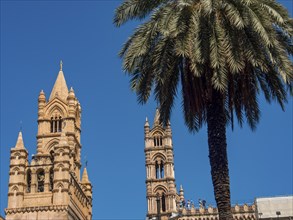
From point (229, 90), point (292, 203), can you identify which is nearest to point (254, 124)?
point (229, 90)

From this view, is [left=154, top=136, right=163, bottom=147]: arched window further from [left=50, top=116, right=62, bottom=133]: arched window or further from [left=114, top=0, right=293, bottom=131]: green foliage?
[left=114, top=0, right=293, bottom=131]: green foliage

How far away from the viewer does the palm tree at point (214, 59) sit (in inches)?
792

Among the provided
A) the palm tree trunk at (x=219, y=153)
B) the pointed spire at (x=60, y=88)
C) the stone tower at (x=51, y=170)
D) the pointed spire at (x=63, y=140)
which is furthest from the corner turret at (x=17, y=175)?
the palm tree trunk at (x=219, y=153)

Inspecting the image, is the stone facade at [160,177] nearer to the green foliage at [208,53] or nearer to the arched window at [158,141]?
the arched window at [158,141]

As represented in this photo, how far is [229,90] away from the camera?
70.4ft

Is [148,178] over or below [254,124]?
over

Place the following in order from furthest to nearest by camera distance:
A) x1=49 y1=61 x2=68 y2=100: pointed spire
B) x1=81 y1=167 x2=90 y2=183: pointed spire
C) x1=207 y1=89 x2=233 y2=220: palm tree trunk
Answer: x1=81 y1=167 x2=90 y2=183: pointed spire
x1=49 y1=61 x2=68 y2=100: pointed spire
x1=207 y1=89 x2=233 y2=220: palm tree trunk

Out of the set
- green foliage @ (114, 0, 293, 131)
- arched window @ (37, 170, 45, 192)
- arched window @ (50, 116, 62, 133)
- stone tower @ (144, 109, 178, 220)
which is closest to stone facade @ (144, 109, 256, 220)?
stone tower @ (144, 109, 178, 220)

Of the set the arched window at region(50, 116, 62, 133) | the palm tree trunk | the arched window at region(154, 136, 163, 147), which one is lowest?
the palm tree trunk

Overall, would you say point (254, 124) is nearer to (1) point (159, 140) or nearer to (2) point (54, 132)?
(2) point (54, 132)


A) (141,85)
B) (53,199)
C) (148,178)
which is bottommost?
(141,85)

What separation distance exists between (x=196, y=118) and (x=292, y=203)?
50.2m

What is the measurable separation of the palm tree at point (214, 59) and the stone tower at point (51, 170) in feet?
135

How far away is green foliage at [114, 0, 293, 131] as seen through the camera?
20.2m
